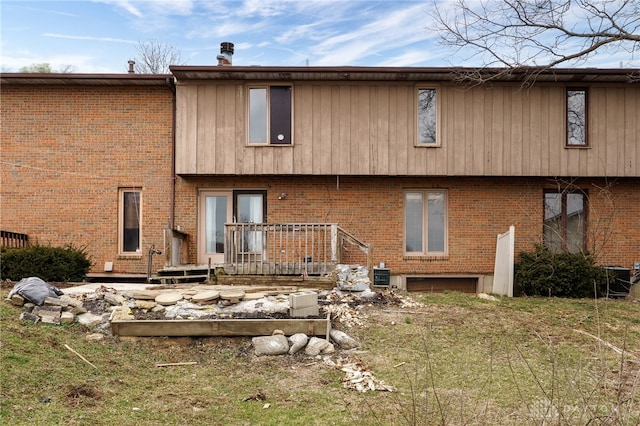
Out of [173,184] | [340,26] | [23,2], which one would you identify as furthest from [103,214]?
[340,26]

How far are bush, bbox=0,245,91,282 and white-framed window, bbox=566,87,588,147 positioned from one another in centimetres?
1295

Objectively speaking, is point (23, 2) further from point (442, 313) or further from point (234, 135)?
point (442, 313)

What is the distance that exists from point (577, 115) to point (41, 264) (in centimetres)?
1392

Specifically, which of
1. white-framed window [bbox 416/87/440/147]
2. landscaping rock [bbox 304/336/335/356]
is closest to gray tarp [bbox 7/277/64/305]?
landscaping rock [bbox 304/336/335/356]

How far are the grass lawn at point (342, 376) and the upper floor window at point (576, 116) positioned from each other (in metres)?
6.07

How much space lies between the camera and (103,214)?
1410 centimetres

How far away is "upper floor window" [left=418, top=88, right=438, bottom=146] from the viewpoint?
14.0 metres

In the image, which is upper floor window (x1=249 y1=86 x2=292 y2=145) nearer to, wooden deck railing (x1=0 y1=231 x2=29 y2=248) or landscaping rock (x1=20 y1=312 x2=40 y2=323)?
wooden deck railing (x1=0 y1=231 x2=29 y2=248)

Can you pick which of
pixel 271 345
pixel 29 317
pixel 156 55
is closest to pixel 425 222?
pixel 271 345

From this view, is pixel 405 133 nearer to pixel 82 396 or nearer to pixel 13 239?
pixel 82 396

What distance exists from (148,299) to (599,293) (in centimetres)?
1109

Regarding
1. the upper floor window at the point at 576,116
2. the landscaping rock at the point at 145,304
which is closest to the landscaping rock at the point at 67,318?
the landscaping rock at the point at 145,304

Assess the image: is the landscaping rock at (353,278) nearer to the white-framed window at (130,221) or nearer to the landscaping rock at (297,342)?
the landscaping rock at (297,342)

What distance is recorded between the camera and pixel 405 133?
13.8 m
